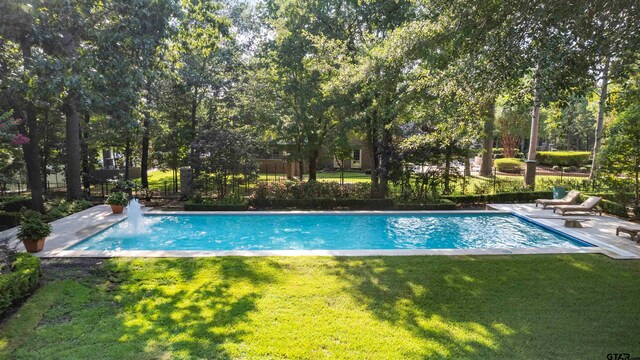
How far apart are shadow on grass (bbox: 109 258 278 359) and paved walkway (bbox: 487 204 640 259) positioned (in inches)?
317

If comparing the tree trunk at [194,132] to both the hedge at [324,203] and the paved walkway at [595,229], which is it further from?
the paved walkway at [595,229]

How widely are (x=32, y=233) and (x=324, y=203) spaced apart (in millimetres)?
9157

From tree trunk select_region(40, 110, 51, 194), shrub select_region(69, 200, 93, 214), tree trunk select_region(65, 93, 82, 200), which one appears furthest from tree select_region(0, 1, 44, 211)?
tree trunk select_region(40, 110, 51, 194)

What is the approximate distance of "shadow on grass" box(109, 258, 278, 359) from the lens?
14.5ft

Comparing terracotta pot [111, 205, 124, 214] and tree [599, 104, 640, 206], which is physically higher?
tree [599, 104, 640, 206]

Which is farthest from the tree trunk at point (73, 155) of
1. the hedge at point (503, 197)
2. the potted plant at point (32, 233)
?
the hedge at point (503, 197)

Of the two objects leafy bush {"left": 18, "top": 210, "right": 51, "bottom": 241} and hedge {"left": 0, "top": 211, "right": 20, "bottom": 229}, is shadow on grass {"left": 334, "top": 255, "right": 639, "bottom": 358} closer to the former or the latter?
leafy bush {"left": 18, "top": 210, "right": 51, "bottom": 241}

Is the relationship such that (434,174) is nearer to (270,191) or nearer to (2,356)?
(270,191)

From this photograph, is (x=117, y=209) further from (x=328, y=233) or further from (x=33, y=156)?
(x=328, y=233)

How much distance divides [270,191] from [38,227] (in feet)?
27.0

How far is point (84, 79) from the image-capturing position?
773 centimetres

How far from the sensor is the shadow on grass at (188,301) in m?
4.41

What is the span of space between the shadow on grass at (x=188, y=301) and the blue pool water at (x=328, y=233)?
2808mm

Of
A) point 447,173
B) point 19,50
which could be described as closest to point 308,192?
point 447,173
